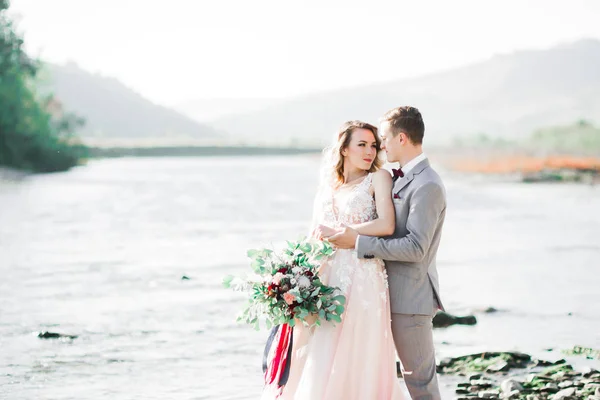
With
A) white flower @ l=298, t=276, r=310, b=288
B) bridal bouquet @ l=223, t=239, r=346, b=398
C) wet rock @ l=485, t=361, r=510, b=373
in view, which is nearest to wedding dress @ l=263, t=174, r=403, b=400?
bridal bouquet @ l=223, t=239, r=346, b=398

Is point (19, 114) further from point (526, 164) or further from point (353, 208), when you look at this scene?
point (353, 208)

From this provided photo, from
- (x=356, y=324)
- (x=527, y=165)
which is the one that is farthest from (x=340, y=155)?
(x=527, y=165)

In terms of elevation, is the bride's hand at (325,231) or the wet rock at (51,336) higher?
the bride's hand at (325,231)

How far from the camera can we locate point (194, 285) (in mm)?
15352

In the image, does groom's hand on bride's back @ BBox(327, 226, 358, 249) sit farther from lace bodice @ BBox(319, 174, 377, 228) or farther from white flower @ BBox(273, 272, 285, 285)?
white flower @ BBox(273, 272, 285, 285)

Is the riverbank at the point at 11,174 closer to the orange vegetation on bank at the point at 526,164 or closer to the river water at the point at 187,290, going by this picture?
the river water at the point at 187,290

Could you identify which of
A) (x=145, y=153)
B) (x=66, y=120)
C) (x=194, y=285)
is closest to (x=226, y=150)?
(x=145, y=153)

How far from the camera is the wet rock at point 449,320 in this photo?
1151 centimetres

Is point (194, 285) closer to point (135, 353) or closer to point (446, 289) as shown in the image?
point (446, 289)

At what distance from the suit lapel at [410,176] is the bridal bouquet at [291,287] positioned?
52 cm

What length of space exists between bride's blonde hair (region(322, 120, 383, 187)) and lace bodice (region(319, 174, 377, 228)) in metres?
0.14

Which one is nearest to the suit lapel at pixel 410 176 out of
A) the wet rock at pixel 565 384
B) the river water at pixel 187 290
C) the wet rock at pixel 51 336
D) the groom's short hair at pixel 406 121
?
the groom's short hair at pixel 406 121

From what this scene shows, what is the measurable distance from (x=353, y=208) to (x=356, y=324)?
66 cm

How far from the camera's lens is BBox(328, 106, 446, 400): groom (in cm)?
557
